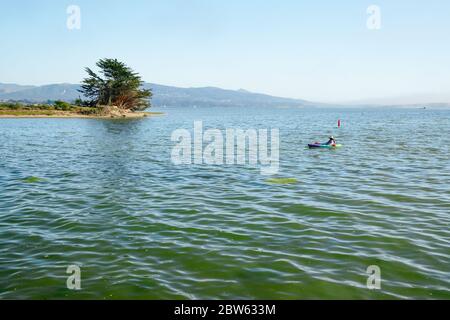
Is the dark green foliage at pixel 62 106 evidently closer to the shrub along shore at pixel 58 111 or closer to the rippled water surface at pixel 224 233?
the shrub along shore at pixel 58 111

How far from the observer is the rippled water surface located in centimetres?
1280

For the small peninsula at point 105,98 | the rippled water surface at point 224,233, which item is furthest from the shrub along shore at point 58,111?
the rippled water surface at point 224,233

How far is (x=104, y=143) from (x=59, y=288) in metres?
46.7

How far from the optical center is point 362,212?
20.8 meters

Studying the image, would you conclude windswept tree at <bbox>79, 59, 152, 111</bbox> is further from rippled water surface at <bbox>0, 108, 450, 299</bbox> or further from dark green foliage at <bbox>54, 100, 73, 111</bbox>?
rippled water surface at <bbox>0, 108, 450, 299</bbox>

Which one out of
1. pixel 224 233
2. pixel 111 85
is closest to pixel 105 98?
pixel 111 85

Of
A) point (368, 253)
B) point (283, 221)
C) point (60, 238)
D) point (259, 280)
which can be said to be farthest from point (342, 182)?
point (60, 238)

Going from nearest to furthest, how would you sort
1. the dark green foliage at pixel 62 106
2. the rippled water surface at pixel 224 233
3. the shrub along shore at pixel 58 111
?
the rippled water surface at pixel 224 233 < the shrub along shore at pixel 58 111 < the dark green foliage at pixel 62 106

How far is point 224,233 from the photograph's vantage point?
17.9m

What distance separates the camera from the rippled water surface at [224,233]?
12.8 metres

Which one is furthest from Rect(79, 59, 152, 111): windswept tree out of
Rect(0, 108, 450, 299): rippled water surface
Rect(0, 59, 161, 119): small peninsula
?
Rect(0, 108, 450, 299): rippled water surface

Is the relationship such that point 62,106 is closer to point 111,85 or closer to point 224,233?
point 111,85

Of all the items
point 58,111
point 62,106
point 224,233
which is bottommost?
point 224,233

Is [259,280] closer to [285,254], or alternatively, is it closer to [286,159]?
[285,254]
